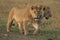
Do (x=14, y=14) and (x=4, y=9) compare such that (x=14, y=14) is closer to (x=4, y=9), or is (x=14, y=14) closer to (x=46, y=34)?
(x=46, y=34)

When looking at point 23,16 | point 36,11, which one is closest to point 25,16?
point 23,16

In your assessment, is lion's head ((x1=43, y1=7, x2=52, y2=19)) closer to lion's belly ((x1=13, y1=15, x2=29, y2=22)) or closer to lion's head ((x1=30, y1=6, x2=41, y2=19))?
lion's head ((x1=30, y1=6, x2=41, y2=19))

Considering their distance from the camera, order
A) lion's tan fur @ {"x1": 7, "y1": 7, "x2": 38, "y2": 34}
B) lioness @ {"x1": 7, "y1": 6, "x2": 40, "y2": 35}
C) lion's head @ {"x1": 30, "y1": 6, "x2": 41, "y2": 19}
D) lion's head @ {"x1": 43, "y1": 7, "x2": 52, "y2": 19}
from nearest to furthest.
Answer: lion's head @ {"x1": 30, "y1": 6, "x2": 41, "y2": 19}, lioness @ {"x1": 7, "y1": 6, "x2": 40, "y2": 35}, lion's tan fur @ {"x1": 7, "y1": 7, "x2": 38, "y2": 34}, lion's head @ {"x1": 43, "y1": 7, "x2": 52, "y2": 19}

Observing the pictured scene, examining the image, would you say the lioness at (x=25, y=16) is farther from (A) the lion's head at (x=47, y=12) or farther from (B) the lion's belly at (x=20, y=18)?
(A) the lion's head at (x=47, y=12)

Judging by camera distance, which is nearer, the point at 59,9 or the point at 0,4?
the point at 59,9

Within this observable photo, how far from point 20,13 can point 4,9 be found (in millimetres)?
7322

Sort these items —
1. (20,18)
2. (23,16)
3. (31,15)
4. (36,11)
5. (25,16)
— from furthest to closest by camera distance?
(20,18), (23,16), (25,16), (31,15), (36,11)

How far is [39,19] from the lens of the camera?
11531mm

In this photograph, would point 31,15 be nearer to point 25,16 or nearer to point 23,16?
point 25,16

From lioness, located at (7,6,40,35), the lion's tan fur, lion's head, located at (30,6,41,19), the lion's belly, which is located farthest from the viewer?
the lion's belly

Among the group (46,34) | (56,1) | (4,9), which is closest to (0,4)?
(4,9)

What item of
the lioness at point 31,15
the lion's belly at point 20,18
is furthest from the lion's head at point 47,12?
the lion's belly at point 20,18

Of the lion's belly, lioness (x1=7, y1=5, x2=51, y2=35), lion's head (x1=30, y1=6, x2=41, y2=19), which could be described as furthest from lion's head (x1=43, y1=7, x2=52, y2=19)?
the lion's belly

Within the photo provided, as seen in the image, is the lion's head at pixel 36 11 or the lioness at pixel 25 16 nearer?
the lion's head at pixel 36 11
